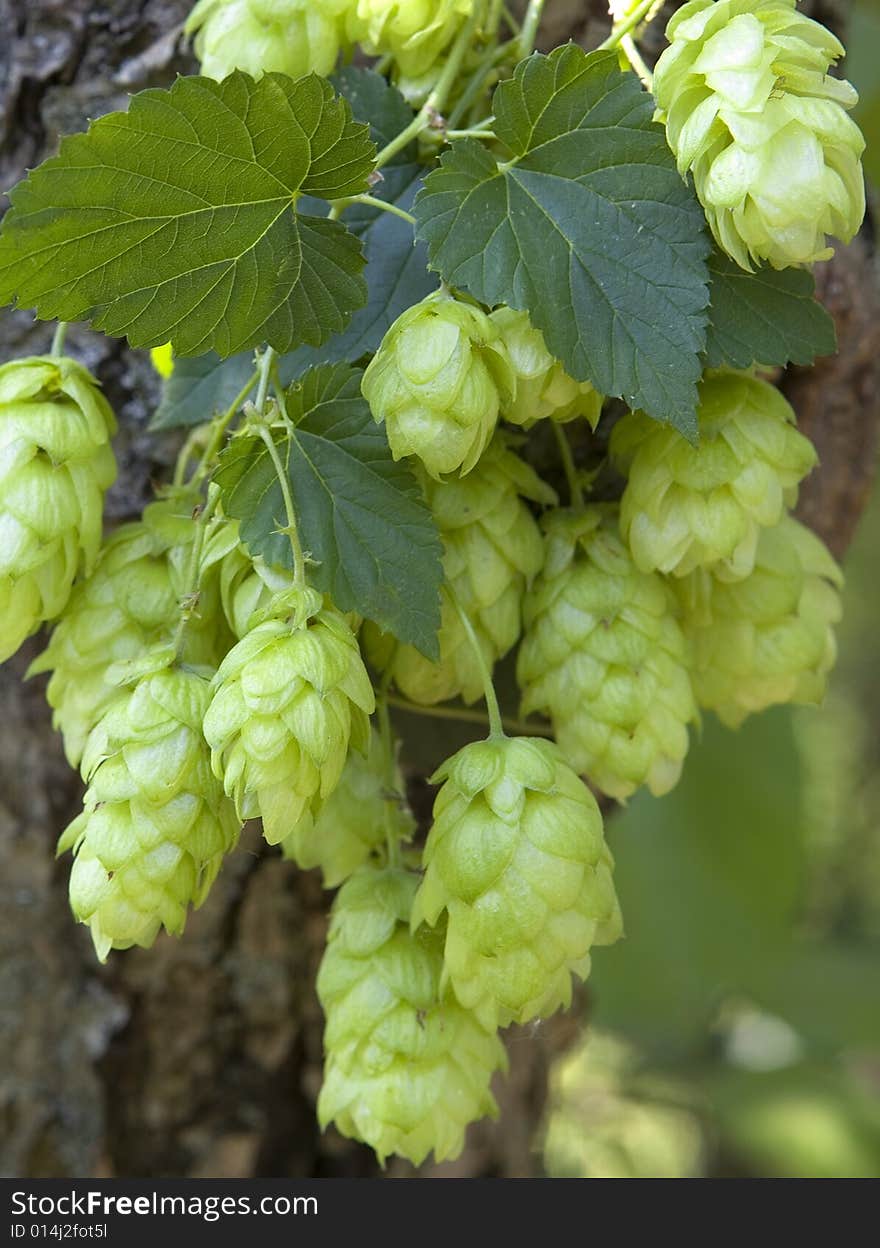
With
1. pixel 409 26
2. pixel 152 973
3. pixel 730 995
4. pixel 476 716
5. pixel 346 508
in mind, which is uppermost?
pixel 409 26

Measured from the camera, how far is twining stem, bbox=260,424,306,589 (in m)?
0.60

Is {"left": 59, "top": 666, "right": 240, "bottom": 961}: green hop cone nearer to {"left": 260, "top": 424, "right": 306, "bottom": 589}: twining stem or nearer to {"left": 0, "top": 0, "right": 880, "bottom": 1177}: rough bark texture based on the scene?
{"left": 260, "top": 424, "right": 306, "bottom": 589}: twining stem

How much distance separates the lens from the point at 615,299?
2.05 ft

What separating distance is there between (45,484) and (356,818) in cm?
26

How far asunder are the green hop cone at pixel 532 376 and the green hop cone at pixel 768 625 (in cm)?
17

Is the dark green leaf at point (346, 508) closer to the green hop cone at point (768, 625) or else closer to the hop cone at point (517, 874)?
Result: the hop cone at point (517, 874)

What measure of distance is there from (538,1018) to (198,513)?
35 cm

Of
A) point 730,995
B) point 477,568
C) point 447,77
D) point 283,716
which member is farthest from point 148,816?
point 730,995

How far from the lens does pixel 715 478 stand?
0.67m

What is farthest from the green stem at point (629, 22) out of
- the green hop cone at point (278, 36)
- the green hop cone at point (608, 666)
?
the green hop cone at point (608, 666)

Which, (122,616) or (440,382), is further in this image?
(122,616)

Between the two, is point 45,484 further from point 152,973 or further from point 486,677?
point 152,973

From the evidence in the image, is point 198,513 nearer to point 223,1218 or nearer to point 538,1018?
point 538,1018

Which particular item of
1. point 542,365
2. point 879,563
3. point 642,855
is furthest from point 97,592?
point 879,563
